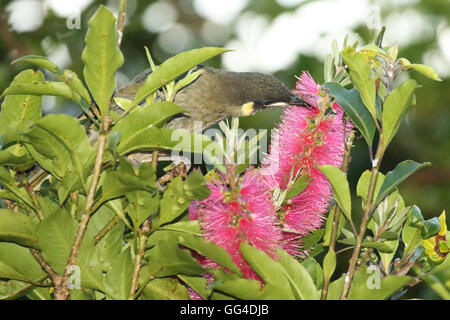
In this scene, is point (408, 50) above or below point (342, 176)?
above

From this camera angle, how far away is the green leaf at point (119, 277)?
1.59 metres

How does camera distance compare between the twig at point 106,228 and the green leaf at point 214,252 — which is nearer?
the green leaf at point 214,252

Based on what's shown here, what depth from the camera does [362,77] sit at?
1593mm

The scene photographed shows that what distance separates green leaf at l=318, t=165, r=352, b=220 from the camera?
1.63 metres

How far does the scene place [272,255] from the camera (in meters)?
1.66

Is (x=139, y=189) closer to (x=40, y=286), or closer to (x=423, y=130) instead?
(x=40, y=286)

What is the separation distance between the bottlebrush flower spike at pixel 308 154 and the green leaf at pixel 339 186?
0.72ft

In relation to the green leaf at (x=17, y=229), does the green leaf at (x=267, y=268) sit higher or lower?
lower

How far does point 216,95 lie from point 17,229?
280 cm

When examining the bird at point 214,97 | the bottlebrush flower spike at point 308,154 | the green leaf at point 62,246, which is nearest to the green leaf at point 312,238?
the bottlebrush flower spike at point 308,154

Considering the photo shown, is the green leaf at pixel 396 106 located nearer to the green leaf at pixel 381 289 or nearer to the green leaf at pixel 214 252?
the green leaf at pixel 381 289

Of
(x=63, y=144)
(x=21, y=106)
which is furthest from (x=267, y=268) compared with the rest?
(x=21, y=106)
